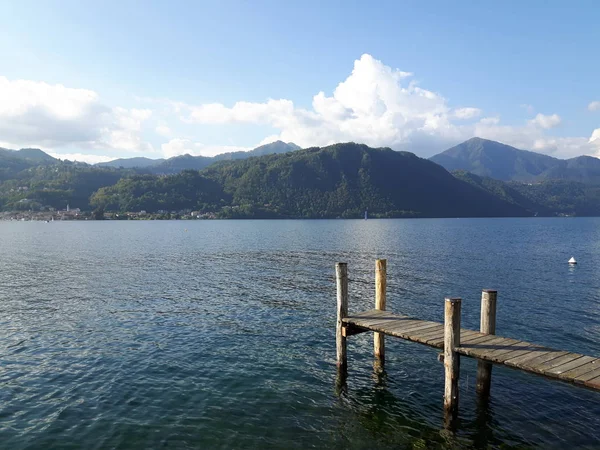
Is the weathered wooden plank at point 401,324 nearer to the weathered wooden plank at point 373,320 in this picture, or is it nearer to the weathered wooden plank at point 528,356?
the weathered wooden plank at point 373,320

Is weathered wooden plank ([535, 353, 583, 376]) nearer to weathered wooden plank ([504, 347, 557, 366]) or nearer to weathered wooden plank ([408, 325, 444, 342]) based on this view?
weathered wooden plank ([504, 347, 557, 366])

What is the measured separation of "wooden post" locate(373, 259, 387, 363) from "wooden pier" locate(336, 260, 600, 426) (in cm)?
139

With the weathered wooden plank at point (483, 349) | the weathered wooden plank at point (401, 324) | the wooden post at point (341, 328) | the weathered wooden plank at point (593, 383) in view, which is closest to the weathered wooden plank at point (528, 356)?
the weathered wooden plank at point (483, 349)

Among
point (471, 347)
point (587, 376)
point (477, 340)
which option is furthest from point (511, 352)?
point (587, 376)

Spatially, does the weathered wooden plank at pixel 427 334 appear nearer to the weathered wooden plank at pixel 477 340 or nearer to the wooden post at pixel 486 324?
the weathered wooden plank at pixel 477 340

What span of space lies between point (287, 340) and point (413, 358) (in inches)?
283

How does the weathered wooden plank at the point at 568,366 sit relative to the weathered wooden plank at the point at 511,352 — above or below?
above

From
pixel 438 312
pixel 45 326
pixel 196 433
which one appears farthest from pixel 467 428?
pixel 45 326

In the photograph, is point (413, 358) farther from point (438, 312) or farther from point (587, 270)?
point (587, 270)

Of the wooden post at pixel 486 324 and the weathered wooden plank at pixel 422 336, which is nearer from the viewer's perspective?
the weathered wooden plank at pixel 422 336

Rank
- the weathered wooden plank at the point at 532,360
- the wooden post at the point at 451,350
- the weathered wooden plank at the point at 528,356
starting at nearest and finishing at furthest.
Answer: the weathered wooden plank at the point at 532,360 < the weathered wooden plank at the point at 528,356 < the wooden post at the point at 451,350

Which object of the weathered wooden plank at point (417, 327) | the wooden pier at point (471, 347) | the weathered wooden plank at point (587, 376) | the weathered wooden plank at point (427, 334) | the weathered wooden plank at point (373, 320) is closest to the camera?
the weathered wooden plank at point (587, 376)

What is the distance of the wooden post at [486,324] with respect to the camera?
50.9ft

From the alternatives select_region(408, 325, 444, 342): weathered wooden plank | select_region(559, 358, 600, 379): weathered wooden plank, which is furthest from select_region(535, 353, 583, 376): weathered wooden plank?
select_region(408, 325, 444, 342): weathered wooden plank
